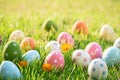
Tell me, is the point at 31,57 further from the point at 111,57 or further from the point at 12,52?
the point at 111,57

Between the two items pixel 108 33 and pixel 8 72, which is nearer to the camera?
pixel 8 72

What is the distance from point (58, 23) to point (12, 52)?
1.99m

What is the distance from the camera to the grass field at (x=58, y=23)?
2.87m

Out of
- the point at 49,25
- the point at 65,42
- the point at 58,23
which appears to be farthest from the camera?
the point at 58,23

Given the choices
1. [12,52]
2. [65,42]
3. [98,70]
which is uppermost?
[12,52]

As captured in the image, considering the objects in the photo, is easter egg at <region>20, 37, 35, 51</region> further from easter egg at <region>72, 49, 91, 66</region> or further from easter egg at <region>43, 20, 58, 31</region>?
easter egg at <region>43, 20, 58, 31</region>

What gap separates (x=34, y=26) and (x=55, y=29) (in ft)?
1.48

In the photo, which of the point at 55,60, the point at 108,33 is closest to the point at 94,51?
the point at 55,60

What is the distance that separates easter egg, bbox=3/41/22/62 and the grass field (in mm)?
99

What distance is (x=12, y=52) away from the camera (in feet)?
9.34

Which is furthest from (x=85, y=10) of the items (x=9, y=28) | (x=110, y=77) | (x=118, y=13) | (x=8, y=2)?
(x=110, y=77)

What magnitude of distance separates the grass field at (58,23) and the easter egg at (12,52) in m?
0.10

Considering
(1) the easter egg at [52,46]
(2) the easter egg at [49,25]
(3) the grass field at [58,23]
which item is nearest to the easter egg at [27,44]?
(3) the grass field at [58,23]

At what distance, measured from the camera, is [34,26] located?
4.48 meters
